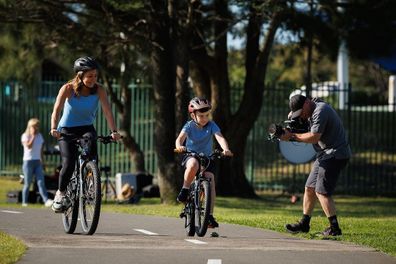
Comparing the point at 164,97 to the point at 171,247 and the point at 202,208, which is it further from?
the point at 171,247

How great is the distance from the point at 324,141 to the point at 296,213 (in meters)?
6.18

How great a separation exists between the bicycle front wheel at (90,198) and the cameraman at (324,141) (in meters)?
2.29

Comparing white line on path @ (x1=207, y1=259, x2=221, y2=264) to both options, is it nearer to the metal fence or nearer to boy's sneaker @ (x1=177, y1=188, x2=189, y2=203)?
boy's sneaker @ (x1=177, y1=188, x2=189, y2=203)

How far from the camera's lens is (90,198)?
12141 millimetres

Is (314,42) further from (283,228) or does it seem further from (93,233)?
(93,233)

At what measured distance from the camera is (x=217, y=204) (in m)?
21.5

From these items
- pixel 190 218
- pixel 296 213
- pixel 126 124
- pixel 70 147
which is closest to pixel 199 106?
pixel 190 218

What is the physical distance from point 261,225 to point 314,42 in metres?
10.00

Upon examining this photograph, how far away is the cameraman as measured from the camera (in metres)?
12.7

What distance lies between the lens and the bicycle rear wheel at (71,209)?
12.4 meters

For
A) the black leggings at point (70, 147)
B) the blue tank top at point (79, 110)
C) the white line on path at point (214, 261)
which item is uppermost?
the blue tank top at point (79, 110)

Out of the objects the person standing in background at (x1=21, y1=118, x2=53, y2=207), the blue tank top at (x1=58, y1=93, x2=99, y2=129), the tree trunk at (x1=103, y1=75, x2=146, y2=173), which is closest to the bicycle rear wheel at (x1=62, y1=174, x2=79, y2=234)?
the blue tank top at (x1=58, y1=93, x2=99, y2=129)

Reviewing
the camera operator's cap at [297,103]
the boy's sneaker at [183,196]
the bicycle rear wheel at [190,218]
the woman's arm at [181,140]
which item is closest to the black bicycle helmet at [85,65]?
the woman's arm at [181,140]

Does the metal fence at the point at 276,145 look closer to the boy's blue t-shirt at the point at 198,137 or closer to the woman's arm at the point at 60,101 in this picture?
the boy's blue t-shirt at the point at 198,137
